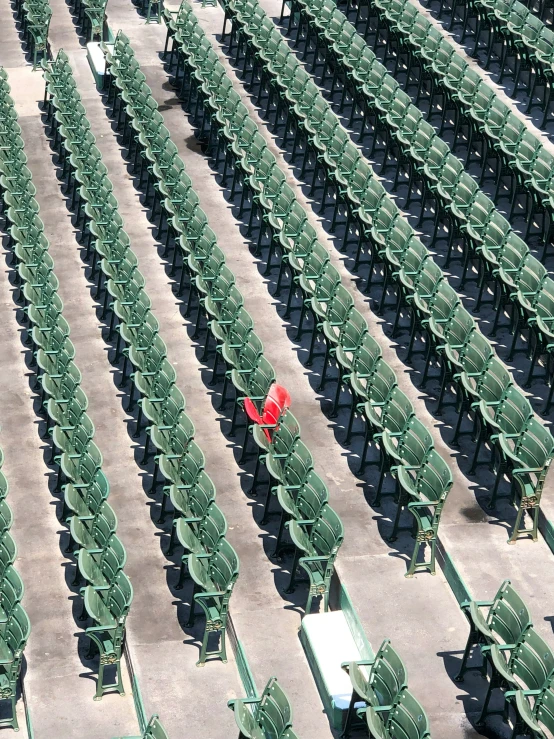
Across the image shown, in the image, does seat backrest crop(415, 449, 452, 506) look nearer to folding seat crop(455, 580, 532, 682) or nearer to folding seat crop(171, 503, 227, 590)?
folding seat crop(455, 580, 532, 682)

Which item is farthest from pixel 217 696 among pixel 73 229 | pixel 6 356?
pixel 73 229

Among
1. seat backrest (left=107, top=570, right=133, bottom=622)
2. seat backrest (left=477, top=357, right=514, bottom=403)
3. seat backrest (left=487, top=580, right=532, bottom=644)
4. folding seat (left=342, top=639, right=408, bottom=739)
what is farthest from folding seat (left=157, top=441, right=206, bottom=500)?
seat backrest (left=487, top=580, right=532, bottom=644)

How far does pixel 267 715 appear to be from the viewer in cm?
977

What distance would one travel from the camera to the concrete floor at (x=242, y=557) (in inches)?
425

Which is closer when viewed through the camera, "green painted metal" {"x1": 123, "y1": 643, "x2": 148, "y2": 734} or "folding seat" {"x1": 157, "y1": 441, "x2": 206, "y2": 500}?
"green painted metal" {"x1": 123, "y1": 643, "x2": 148, "y2": 734}

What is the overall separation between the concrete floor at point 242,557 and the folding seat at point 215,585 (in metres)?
0.21

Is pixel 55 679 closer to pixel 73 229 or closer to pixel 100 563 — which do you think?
pixel 100 563

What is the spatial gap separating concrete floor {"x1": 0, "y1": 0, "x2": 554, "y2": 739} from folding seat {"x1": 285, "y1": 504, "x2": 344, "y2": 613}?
11.8 inches

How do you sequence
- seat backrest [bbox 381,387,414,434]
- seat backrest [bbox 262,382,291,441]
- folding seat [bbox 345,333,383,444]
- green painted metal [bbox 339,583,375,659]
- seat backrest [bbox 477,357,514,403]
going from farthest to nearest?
seat backrest [bbox 262,382,291,441], folding seat [bbox 345,333,383,444], seat backrest [bbox 477,357,514,403], seat backrest [bbox 381,387,414,434], green painted metal [bbox 339,583,375,659]

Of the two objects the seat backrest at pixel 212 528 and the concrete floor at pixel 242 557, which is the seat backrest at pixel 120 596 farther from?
the seat backrest at pixel 212 528

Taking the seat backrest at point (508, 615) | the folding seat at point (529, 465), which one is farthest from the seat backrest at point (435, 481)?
the seat backrest at point (508, 615)

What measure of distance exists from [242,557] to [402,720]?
9.25 feet

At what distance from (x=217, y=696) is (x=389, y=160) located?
322 inches

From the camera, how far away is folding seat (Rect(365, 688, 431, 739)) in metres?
9.38
